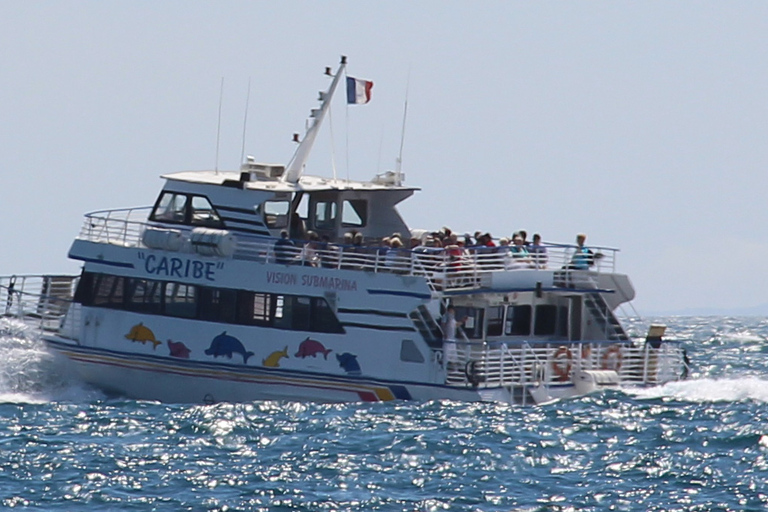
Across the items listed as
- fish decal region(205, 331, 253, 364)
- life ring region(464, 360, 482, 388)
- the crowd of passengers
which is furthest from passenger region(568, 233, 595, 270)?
fish decal region(205, 331, 253, 364)

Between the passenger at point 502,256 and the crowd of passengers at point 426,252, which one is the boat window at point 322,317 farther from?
the passenger at point 502,256

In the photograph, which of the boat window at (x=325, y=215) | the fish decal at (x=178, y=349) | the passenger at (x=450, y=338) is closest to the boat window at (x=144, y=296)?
the fish decal at (x=178, y=349)

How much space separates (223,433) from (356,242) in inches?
240

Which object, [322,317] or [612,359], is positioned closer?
Result: [322,317]

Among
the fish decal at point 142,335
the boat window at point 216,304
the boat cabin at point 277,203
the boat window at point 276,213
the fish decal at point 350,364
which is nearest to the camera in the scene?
the fish decal at point 350,364

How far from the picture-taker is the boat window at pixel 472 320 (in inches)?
1128

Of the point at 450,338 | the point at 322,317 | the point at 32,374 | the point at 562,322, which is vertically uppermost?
the point at 562,322

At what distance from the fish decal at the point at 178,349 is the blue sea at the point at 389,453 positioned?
117cm

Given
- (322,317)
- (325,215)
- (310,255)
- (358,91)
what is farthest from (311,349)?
(358,91)

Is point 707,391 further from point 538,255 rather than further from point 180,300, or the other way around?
point 180,300

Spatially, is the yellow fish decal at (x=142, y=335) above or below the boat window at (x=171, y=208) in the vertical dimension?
below

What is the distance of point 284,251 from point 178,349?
276 centimetres

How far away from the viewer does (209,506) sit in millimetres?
19312

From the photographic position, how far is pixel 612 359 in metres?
28.3
